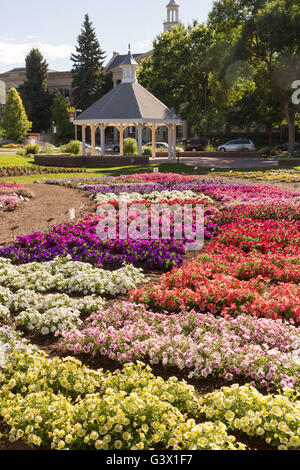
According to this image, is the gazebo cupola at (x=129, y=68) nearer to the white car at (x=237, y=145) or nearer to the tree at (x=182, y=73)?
the tree at (x=182, y=73)

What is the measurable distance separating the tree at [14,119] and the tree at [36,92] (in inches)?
421

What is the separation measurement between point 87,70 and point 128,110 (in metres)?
30.8

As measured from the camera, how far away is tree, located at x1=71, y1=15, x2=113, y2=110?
59781 mm

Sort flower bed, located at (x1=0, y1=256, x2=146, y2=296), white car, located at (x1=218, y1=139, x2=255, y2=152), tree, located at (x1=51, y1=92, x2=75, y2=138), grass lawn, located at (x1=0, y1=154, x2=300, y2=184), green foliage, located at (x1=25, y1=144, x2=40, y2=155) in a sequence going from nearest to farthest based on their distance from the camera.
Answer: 1. flower bed, located at (x1=0, y1=256, x2=146, y2=296)
2. grass lawn, located at (x1=0, y1=154, x2=300, y2=184)
3. green foliage, located at (x1=25, y1=144, x2=40, y2=155)
4. white car, located at (x1=218, y1=139, x2=255, y2=152)
5. tree, located at (x1=51, y1=92, x2=75, y2=138)

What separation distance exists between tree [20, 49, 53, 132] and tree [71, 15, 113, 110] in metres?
4.78

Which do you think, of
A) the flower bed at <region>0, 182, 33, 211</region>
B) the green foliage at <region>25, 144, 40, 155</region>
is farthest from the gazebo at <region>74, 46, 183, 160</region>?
Answer: the flower bed at <region>0, 182, 33, 211</region>

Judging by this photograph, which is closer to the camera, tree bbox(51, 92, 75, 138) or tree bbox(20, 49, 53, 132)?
tree bbox(51, 92, 75, 138)

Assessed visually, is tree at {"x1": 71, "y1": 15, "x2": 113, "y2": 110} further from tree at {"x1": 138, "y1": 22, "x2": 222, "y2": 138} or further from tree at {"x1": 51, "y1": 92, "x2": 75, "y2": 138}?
tree at {"x1": 138, "y1": 22, "x2": 222, "y2": 138}

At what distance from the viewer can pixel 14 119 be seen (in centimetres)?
5119

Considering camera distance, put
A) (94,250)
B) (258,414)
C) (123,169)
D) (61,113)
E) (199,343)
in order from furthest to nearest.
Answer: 1. (61,113)
2. (123,169)
3. (94,250)
4. (199,343)
5. (258,414)

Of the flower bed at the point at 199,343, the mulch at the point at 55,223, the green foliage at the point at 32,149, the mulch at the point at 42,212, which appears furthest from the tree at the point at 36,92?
the flower bed at the point at 199,343

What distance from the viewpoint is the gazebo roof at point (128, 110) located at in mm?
32094

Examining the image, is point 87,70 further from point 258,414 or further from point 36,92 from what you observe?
point 258,414

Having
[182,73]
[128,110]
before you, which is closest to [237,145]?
[182,73]
